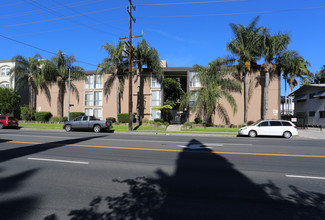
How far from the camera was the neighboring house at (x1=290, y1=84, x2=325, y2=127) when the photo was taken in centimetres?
3038

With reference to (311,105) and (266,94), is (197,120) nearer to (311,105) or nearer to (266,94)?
(266,94)

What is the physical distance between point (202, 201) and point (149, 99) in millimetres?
27081

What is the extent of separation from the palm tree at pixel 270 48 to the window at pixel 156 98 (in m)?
14.1

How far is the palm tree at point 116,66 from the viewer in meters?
25.3

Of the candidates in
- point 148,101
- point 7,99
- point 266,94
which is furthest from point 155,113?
point 7,99

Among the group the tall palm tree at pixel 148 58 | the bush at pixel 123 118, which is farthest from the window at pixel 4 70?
the tall palm tree at pixel 148 58

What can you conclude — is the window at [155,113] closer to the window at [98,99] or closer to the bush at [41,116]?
the window at [98,99]

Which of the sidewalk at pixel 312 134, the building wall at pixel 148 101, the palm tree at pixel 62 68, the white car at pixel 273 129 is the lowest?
the sidewalk at pixel 312 134

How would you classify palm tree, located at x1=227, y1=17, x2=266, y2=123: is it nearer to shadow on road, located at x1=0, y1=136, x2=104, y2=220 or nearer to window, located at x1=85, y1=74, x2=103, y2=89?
window, located at x1=85, y1=74, x2=103, y2=89

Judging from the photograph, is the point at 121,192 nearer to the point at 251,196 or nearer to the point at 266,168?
the point at 251,196

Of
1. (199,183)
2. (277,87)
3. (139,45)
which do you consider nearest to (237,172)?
(199,183)

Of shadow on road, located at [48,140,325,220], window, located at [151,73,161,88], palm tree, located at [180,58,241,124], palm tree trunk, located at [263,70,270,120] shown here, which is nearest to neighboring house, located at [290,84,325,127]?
palm tree trunk, located at [263,70,270,120]

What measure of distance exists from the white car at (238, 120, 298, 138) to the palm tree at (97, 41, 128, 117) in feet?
56.2

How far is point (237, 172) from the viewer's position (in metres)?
5.60
